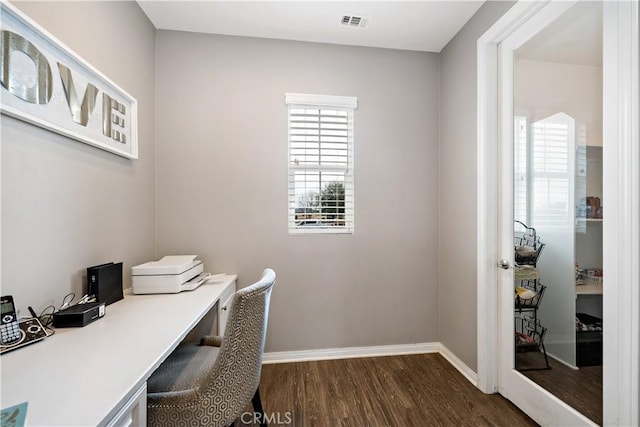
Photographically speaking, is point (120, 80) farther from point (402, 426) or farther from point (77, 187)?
point (402, 426)

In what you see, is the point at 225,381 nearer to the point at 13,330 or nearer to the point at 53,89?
the point at 13,330

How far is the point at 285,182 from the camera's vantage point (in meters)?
2.39

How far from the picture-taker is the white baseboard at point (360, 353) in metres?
2.37

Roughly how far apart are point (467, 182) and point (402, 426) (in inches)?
66.6

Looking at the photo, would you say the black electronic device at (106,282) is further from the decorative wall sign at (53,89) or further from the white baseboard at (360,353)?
the white baseboard at (360,353)

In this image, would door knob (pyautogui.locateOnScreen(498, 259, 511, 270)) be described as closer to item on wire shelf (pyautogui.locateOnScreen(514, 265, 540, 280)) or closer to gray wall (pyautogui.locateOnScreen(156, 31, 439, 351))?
item on wire shelf (pyautogui.locateOnScreen(514, 265, 540, 280))

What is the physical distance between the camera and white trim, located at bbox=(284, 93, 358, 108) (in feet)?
7.76

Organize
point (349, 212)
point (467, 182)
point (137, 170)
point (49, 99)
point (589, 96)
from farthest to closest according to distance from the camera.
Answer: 1. point (349, 212)
2. point (467, 182)
3. point (137, 170)
4. point (589, 96)
5. point (49, 99)

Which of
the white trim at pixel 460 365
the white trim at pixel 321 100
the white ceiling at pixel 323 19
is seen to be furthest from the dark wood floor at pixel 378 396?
the white ceiling at pixel 323 19

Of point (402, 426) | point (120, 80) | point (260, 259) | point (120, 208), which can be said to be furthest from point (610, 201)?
point (120, 80)

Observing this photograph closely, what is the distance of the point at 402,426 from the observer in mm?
1646

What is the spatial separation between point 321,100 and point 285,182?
759 mm

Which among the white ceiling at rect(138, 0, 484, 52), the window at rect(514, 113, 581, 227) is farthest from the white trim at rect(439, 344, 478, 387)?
the white ceiling at rect(138, 0, 484, 52)

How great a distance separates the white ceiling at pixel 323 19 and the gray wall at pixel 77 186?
355 mm
